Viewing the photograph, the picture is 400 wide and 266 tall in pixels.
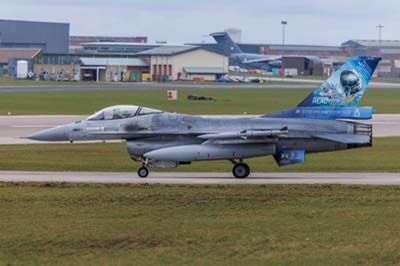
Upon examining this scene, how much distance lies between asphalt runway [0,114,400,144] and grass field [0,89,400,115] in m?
7.10

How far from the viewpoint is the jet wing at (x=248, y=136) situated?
1198 inches

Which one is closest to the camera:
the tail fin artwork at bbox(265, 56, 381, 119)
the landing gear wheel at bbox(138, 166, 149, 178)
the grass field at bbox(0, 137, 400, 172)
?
the landing gear wheel at bbox(138, 166, 149, 178)

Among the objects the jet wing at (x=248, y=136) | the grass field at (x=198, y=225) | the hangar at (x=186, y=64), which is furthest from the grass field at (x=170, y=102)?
the grass field at (x=198, y=225)

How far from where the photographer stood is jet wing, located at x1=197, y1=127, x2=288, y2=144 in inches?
1198

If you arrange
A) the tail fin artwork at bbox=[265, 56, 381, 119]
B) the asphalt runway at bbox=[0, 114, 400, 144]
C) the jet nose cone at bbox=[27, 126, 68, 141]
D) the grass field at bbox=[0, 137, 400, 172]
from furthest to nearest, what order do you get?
1. the asphalt runway at bbox=[0, 114, 400, 144]
2. the grass field at bbox=[0, 137, 400, 172]
3. the jet nose cone at bbox=[27, 126, 68, 141]
4. the tail fin artwork at bbox=[265, 56, 381, 119]

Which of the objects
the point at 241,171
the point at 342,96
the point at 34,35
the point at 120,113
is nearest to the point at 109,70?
the point at 34,35

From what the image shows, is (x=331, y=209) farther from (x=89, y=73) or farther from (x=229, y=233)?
(x=89, y=73)

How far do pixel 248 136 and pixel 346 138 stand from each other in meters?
3.15

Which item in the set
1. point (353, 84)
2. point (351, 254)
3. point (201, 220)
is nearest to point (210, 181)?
point (353, 84)

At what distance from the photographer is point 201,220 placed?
21.3m

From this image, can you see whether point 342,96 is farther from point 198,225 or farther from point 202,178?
point 198,225

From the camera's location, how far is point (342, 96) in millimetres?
31250

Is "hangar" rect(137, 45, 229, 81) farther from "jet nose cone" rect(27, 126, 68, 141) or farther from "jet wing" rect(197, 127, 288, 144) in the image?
"jet wing" rect(197, 127, 288, 144)

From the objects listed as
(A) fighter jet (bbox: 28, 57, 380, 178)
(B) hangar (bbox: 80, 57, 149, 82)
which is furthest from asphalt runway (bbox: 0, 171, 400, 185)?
(B) hangar (bbox: 80, 57, 149, 82)
